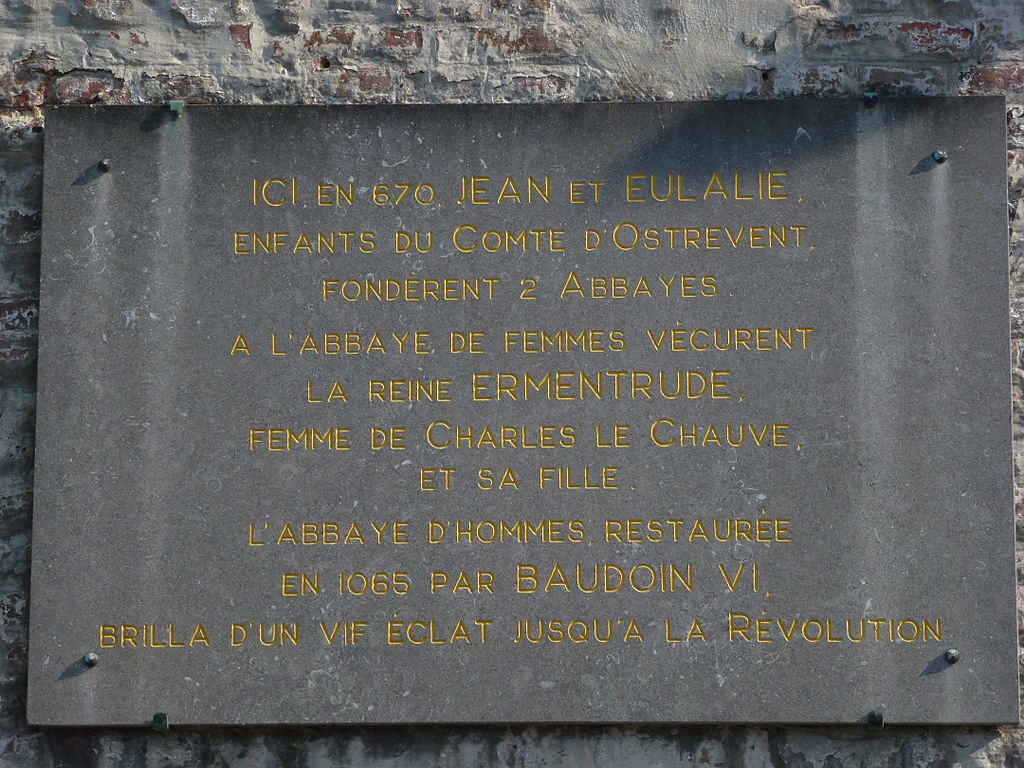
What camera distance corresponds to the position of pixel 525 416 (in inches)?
138

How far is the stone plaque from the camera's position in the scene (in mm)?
3410

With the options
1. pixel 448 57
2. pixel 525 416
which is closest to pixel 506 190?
pixel 448 57

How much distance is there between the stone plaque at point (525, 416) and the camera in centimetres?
341

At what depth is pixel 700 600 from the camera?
3.42 meters

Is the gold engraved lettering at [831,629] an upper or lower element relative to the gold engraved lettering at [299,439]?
lower

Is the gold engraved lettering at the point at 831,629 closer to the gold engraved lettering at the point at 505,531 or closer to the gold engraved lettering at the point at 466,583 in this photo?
the gold engraved lettering at the point at 505,531

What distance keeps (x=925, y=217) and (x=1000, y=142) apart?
30cm

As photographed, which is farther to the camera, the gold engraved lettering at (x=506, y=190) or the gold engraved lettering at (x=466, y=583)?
the gold engraved lettering at (x=506, y=190)

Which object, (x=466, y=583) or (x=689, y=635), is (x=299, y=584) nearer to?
(x=466, y=583)

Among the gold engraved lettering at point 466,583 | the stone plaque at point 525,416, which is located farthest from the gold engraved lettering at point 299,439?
the gold engraved lettering at point 466,583

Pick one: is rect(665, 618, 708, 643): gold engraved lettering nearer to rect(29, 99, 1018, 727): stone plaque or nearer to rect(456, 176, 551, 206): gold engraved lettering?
rect(29, 99, 1018, 727): stone plaque

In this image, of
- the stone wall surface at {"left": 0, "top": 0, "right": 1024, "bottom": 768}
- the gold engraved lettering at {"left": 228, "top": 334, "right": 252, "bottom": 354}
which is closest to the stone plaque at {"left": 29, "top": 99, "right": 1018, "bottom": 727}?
the gold engraved lettering at {"left": 228, "top": 334, "right": 252, "bottom": 354}

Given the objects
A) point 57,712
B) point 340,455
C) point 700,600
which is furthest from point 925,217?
point 57,712

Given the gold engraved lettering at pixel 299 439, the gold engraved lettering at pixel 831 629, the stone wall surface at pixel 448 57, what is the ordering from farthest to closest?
the stone wall surface at pixel 448 57 < the gold engraved lettering at pixel 299 439 < the gold engraved lettering at pixel 831 629
